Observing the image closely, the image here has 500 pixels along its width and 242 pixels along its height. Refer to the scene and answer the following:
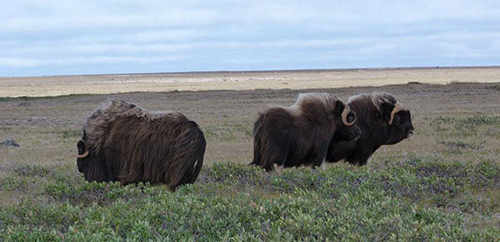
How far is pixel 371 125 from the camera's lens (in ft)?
37.8

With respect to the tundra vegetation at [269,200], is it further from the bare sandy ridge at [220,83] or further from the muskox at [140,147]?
the bare sandy ridge at [220,83]

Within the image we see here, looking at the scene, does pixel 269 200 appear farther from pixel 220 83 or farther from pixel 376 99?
pixel 220 83

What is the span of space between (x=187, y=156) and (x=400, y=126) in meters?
5.12

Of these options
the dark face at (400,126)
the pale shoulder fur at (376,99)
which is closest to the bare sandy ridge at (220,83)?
A: the pale shoulder fur at (376,99)

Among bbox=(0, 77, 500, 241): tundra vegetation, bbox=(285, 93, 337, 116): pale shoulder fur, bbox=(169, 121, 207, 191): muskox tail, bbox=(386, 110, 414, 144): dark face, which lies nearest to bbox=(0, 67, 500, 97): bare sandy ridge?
bbox=(0, 77, 500, 241): tundra vegetation

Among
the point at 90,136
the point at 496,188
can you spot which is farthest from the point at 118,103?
the point at 496,188

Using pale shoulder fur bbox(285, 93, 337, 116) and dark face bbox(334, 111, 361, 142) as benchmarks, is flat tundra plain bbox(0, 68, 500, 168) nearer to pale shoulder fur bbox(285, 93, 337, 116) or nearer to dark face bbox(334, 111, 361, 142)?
pale shoulder fur bbox(285, 93, 337, 116)

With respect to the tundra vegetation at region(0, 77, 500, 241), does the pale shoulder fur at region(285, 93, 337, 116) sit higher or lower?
higher

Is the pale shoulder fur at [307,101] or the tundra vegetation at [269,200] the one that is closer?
the tundra vegetation at [269,200]

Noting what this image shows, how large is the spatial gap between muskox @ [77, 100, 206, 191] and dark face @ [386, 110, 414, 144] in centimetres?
471

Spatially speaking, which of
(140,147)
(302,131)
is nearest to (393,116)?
(302,131)

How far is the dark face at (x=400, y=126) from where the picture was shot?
11.7m

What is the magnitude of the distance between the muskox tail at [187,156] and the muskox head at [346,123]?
3.28m

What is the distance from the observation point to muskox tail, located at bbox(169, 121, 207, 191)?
7.97 m
